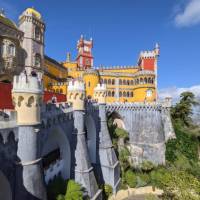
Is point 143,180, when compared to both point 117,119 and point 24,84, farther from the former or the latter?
point 24,84

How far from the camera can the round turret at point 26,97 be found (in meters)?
11.5

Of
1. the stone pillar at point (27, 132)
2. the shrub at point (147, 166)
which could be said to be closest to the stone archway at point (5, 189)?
the stone pillar at point (27, 132)

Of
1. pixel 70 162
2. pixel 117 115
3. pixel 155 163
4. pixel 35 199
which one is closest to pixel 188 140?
pixel 155 163

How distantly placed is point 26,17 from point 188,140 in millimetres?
34747

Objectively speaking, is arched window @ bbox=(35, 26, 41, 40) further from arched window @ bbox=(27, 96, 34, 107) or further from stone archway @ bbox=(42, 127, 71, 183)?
arched window @ bbox=(27, 96, 34, 107)

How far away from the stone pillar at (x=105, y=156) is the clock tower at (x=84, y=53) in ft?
108

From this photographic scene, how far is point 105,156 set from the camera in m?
27.1

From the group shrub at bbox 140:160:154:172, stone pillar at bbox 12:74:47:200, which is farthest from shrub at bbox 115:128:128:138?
stone pillar at bbox 12:74:47:200

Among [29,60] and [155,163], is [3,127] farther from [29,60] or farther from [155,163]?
[155,163]

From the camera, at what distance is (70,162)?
18.8 metres

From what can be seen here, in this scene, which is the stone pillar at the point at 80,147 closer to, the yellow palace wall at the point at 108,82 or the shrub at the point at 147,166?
the shrub at the point at 147,166

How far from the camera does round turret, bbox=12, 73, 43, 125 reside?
1150 centimetres

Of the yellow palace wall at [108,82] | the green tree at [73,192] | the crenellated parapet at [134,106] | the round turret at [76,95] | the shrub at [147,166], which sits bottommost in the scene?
the shrub at [147,166]

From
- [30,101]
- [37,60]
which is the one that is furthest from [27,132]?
[37,60]
